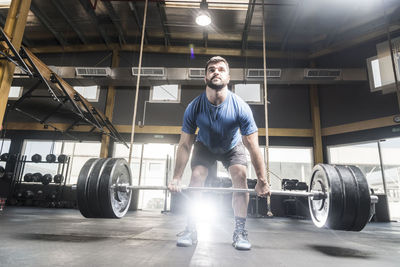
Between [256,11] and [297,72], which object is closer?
[256,11]

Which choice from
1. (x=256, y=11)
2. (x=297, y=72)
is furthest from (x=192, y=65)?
(x=297, y=72)

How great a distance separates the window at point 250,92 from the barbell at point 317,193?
453 centimetres

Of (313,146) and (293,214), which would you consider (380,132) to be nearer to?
(313,146)

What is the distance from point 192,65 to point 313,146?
3.76m

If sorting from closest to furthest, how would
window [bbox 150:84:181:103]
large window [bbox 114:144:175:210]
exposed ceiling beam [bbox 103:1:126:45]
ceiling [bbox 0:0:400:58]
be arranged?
ceiling [bbox 0:0:400:58] < exposed ceiling beam [bbox 103:1:126:45] < window [bbox 150:84:181:103] < large window [bbox 114:144:175:210]

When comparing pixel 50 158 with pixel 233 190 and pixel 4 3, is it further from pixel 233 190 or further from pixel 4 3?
pixel 233 190

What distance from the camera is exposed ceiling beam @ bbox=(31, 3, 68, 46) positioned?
16.8 ft

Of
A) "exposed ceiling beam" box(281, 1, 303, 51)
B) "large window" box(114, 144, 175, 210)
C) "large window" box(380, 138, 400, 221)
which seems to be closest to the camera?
"exposed ceiling beam" box(281, 1, 303, 51)

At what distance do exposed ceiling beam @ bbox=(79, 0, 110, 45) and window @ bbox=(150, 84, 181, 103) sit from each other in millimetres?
1726

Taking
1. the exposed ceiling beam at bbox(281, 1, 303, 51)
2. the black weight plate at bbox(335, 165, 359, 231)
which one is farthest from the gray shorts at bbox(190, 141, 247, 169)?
the exposed ceiling beam at bbox(281, 1, 303, 51)

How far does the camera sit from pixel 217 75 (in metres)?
1.47

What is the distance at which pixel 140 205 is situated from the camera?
19.6ft

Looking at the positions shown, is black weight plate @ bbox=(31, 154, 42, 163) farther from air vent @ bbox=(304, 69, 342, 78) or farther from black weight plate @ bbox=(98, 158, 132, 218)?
air vent @ bbox=(304, 69, 342, 78)

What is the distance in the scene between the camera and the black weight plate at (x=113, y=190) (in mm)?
1564
